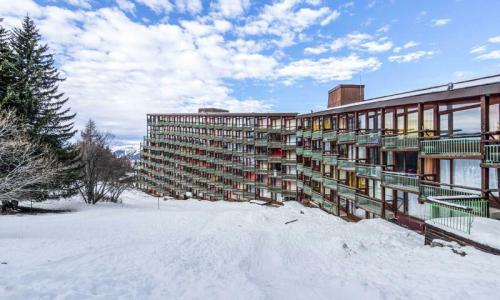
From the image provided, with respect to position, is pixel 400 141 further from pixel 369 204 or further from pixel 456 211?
pixel 456 211

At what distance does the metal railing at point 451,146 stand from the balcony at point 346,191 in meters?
9.27

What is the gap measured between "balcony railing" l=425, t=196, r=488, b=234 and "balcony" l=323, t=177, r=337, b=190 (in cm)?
1469

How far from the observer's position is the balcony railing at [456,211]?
460 inches

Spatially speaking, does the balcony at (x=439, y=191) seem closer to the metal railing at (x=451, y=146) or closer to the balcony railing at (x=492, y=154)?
the metal railing at (x=451, y=146)

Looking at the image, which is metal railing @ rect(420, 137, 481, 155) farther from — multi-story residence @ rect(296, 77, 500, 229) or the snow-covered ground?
the snow-covered ground

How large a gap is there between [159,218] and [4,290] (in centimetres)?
1917

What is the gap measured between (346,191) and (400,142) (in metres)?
8.66

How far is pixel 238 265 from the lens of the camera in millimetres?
13328

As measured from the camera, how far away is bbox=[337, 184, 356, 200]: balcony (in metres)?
25.0

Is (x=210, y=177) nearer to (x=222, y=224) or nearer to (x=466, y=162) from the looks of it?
(x=222, y=224)

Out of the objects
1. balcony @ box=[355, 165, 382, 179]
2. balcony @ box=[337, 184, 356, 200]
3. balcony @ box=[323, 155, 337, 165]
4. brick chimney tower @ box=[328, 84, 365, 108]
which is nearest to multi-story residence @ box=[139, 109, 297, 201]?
brick chimney tower @ box=[328, 84, 365, 108]

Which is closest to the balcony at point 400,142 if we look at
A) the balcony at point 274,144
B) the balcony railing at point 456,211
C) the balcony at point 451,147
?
the balcony at point 451,147

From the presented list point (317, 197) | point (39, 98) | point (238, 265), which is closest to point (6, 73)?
point (39, 98)

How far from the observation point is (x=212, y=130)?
192 feet
